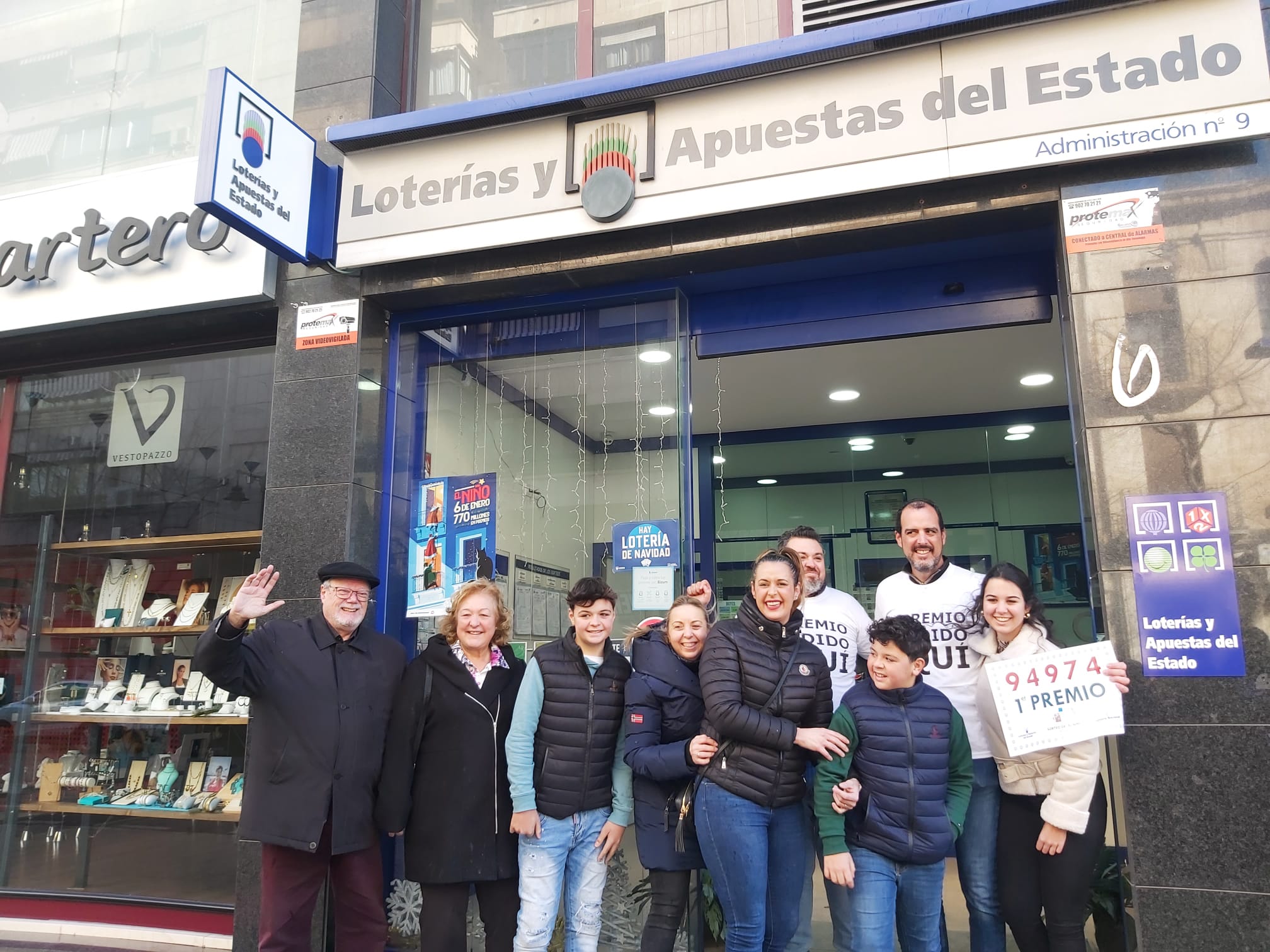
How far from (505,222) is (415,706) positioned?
2.65 metres

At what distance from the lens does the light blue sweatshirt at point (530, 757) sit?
12.1ft

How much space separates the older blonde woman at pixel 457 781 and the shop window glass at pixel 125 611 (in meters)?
2.38

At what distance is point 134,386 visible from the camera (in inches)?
255

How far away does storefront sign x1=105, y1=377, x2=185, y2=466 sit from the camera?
20.7 ft

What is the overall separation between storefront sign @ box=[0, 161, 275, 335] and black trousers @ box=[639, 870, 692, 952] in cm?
403

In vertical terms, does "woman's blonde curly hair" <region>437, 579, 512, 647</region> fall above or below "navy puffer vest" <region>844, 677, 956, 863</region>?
above

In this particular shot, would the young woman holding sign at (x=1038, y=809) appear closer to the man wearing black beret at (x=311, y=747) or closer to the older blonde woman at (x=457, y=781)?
the older blonde woman at (x=457, y=781)

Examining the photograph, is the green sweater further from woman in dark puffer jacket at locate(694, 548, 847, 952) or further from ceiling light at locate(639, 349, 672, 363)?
ceiling light at locate(639, 349, 672, 363)

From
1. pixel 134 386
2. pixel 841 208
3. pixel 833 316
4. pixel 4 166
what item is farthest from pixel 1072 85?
pixel 4 166

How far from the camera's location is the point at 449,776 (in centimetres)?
378

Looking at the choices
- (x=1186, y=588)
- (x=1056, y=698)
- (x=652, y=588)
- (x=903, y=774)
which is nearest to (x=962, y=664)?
(x=1056, y=698)

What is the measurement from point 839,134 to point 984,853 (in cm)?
333

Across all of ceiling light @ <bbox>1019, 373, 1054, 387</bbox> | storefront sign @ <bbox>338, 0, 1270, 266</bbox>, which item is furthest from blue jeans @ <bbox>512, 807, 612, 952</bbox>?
ceiling light @ <bbox>1019, 373, 1054, 387</bbox>

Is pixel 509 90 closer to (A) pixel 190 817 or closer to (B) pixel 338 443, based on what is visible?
(B) pixel 338 443
